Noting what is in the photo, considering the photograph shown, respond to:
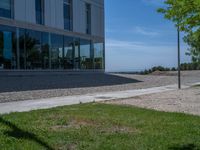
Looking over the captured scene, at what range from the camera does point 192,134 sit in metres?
9.76

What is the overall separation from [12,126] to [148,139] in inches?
134

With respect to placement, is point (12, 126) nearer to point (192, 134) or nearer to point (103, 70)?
point (192, 134)

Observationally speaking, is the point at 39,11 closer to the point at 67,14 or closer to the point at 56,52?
the point at 56,52

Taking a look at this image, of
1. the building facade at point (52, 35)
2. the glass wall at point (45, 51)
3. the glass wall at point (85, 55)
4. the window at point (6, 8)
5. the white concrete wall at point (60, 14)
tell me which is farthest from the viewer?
the glass wall at point (85, 55)

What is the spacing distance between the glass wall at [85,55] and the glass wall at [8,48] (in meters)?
11.7

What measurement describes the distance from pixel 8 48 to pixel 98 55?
16362 millimetres

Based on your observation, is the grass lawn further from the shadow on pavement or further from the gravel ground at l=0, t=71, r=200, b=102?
the shadow on pavement

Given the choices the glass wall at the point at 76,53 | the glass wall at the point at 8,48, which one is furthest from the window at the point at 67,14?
the glass wall at the point at 8,48

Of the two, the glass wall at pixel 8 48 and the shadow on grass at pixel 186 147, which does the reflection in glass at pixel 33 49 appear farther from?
the shadow on grass at pixel 186 147

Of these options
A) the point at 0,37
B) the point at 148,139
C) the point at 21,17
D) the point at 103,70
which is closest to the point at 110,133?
the point at 148,139

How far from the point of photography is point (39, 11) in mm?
36375

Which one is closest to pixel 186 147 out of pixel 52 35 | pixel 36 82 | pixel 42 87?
pixel 42 87

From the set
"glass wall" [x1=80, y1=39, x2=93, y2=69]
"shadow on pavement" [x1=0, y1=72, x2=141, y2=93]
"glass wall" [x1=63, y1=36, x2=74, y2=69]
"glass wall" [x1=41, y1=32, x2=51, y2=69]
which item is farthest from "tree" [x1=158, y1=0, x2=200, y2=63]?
"glass wall" [x1=80, y1=39, x2=93, y2=69]

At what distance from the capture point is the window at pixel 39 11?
36031 mm
